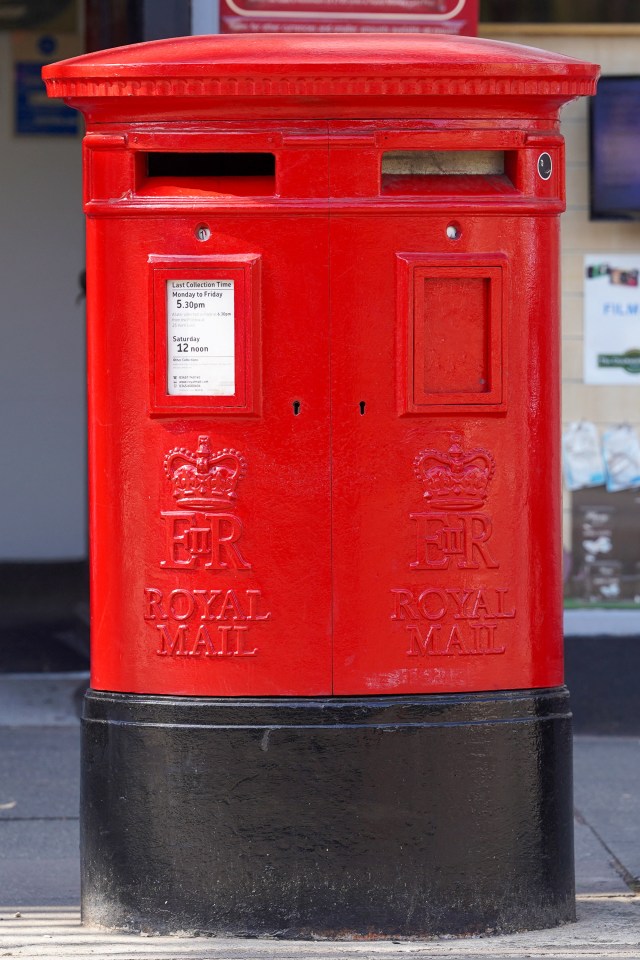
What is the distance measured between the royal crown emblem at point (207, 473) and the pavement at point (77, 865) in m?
1.05

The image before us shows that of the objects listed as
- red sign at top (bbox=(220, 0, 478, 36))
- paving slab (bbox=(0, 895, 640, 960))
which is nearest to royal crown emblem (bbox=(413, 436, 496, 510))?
paving slab (bbox=(0, 895, 640, 960))

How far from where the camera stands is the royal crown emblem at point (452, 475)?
3.58m

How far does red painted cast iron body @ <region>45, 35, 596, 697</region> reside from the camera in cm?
351

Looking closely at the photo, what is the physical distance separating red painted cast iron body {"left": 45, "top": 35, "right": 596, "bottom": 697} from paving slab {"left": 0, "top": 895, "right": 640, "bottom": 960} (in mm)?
599

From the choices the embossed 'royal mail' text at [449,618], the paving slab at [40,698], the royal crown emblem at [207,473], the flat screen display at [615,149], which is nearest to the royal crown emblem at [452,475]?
the embossed 'royal mail' text at [449,618]

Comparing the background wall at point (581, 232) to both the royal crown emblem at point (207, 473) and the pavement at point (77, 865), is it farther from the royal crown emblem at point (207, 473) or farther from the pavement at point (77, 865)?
the royal crown emblem at point (207, 473)

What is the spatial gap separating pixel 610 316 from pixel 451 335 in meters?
2.75

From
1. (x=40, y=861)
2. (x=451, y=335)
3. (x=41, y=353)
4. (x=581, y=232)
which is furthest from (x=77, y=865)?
(x=41, y=353)

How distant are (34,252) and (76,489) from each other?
1488 mm

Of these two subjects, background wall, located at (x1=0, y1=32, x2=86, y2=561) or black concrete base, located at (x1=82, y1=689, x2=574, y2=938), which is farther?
background wall, located at (x1=0, y1=32, x2=86, y2=561)

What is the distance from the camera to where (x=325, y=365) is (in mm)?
3557

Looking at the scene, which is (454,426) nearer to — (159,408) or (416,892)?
(159,408)

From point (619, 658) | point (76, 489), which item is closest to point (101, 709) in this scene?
point (619, 658)

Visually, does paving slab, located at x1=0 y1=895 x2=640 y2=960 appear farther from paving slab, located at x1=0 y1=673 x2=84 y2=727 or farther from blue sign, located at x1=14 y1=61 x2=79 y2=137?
blue sign, located at x1=14 y1=61 x2=79 y2=137
